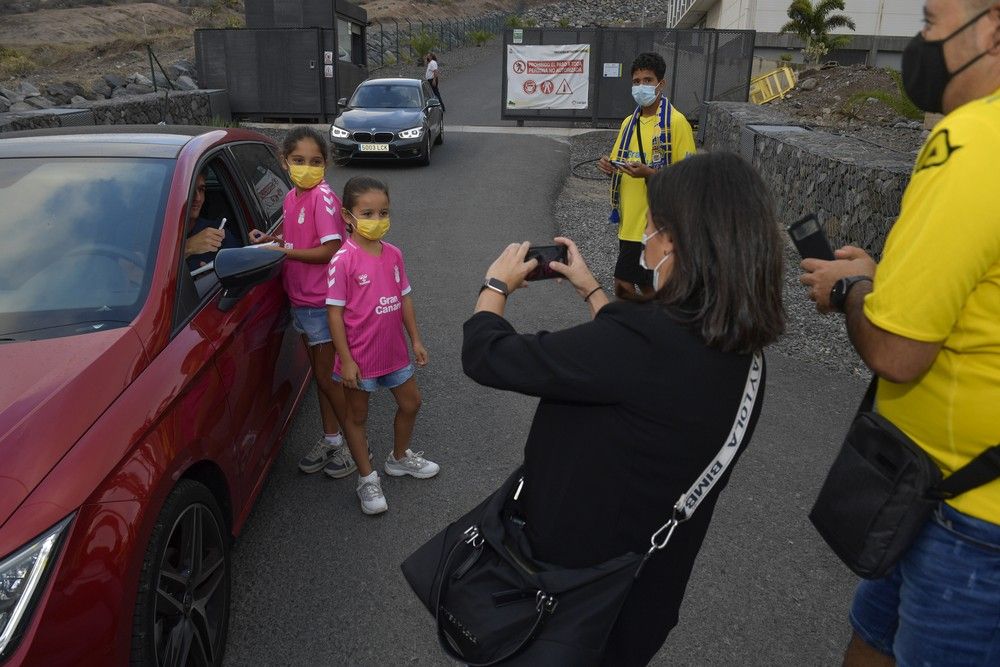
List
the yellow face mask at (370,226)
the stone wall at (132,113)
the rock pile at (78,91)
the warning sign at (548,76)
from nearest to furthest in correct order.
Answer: the yellow face mask at (370,226)
the stone wall at (132,113)
the rock pile at (78,91)
the warning sign at (548,76)

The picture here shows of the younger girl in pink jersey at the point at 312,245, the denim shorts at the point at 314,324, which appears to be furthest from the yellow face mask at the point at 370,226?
the denim shorts at the point at 314,324

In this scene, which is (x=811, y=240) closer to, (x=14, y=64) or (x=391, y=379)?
(x=391, y=379)

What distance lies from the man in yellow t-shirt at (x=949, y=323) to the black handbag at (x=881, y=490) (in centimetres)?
3

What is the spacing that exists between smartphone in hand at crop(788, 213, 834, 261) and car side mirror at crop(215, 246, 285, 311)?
2.12 meters

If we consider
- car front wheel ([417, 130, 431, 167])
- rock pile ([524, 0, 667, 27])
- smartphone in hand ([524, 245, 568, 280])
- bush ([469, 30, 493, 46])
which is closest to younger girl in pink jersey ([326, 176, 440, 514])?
smartphone in hand ([524, 245, 568, 280])

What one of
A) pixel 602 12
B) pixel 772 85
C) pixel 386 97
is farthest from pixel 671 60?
pixel 602 12

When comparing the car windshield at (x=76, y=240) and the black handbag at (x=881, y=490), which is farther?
the car windshield at (x=76, y=240)

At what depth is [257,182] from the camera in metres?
4.39

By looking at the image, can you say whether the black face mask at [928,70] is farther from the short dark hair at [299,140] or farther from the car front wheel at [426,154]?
the car front wheel at [426,154]

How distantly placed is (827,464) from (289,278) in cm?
311

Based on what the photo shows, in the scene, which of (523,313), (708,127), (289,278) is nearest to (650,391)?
(289,278)

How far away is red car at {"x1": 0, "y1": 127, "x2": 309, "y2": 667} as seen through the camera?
6.51 feet

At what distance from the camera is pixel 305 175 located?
13.0 feet

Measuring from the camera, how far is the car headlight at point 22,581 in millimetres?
1812
